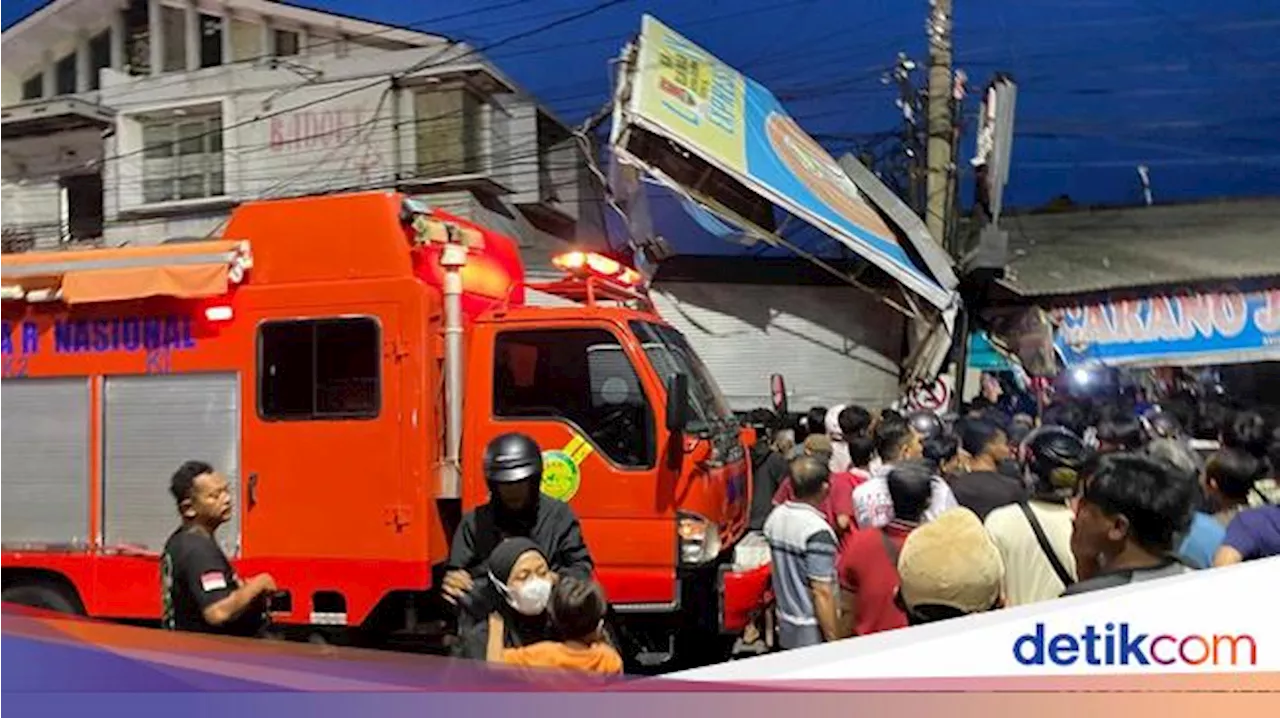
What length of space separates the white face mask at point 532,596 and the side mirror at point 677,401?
1244 mm

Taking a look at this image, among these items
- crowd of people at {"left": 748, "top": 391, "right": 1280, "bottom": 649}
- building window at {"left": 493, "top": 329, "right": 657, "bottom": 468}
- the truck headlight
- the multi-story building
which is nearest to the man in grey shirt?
crowd of people at {"left": 748, "top": 391, "right": 1280, "bottom": 649}

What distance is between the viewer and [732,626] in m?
3.28

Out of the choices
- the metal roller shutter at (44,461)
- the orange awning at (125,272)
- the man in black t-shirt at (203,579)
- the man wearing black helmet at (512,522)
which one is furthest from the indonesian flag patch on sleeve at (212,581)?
the metal roller shutter at (44,461)

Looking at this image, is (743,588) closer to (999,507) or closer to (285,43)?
(999,507)

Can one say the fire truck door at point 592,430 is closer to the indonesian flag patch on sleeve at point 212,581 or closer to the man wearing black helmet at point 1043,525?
the indonesian flag patch on sleeve at point 212,581

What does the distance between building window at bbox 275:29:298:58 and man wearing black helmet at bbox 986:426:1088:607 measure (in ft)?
6.30

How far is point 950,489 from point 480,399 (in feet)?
5.02

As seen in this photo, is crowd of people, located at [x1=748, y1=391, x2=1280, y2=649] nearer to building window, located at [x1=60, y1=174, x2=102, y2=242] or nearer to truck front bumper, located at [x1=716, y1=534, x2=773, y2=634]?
truck front bumper, located at [x1=716, y1=534, x2=773, y2=634]

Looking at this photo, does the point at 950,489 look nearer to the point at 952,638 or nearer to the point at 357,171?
the point at 952,638

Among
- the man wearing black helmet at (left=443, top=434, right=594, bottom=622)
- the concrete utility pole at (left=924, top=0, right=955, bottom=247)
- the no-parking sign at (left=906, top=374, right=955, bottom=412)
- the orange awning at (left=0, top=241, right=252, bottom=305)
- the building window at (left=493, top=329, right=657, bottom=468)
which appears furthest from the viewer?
the building window at (left=493, top=329, right=657, bottom=468)

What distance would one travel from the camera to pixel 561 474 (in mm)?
3346

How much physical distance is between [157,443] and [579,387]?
1.33 meters

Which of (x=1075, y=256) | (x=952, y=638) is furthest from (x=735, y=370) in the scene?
(x=952, y=638)

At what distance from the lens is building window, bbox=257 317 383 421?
329 centimetres
